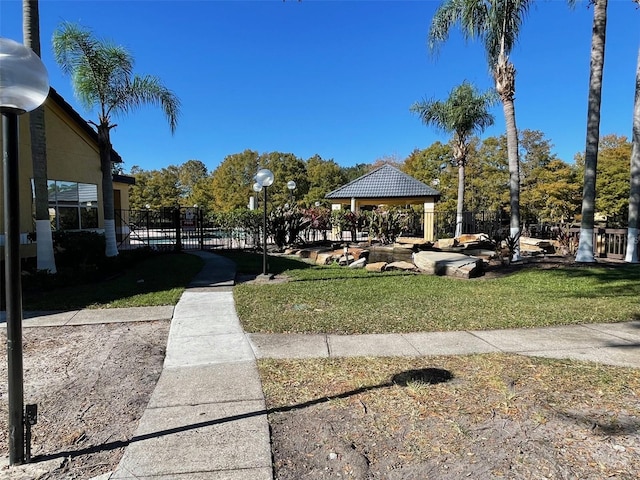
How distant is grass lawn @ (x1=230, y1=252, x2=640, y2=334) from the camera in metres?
5.53

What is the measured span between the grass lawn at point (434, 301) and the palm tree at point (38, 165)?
4.63 m

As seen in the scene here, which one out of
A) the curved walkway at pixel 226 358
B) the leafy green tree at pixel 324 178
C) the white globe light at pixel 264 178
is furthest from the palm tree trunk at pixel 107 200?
the leafy green tree at pixel 324 178

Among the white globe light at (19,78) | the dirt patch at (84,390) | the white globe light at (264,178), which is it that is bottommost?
the dirt patch at (84,390)

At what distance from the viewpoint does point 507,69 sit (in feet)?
40.2

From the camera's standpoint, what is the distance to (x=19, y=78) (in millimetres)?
2330

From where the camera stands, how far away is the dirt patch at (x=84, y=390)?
259 cm

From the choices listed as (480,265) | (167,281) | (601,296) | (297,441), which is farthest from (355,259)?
(297,441)

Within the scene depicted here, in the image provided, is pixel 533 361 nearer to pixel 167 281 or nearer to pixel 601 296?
pixel 601 296

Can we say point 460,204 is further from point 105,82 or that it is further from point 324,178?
point 324,178

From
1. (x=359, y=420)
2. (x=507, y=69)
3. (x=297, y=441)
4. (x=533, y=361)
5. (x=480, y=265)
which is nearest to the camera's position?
(x=297, y=441)

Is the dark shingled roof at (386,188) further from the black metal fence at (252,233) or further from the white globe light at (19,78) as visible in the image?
the white globe light at (19,78)

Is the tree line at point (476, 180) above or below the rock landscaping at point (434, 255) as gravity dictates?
above

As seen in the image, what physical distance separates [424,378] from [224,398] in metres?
1.76

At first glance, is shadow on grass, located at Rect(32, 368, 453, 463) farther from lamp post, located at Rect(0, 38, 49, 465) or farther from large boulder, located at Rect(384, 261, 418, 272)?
large boulder, located at Rect(384, 261, 418, 272)
